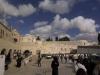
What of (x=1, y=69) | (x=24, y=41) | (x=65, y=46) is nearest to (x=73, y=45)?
(x=65, y=46)

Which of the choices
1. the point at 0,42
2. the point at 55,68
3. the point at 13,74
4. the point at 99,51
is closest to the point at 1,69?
the point at 55,68

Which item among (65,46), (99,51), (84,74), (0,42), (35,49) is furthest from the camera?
(65,46)

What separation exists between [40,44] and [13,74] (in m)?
81.2

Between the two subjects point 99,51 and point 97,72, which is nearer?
point 97,72

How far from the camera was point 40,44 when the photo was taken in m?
106

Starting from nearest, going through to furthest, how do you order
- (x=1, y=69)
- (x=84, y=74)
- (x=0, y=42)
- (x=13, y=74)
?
1. (x=84, y=74)
2. (x=1, y=69)
3. (x=13, y=74)
4. (x=0, y=42)

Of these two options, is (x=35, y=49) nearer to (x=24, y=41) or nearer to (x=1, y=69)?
(x=24, y=41)

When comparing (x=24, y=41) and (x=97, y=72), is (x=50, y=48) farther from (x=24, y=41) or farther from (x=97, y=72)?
(x=97, y=72)

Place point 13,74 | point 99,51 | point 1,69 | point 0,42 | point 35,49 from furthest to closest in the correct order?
point 35,49 → point 99,51 → point 0,42 → point 13,74 → point 1,69

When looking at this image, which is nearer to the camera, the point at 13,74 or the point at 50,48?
the point at 13,74

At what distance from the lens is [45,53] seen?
107500mm

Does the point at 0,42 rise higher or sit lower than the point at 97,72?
higher

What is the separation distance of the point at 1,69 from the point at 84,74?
5.82 m

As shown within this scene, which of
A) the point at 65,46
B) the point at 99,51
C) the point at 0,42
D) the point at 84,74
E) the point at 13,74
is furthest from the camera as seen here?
the point at 65,46
